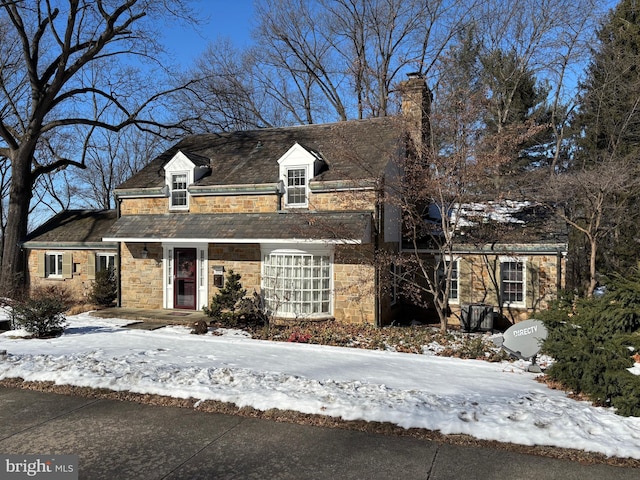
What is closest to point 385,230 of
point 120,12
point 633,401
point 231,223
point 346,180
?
point 346,180

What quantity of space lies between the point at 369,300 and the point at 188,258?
21.6 ft

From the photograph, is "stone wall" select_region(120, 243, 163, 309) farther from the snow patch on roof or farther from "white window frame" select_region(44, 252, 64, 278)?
the snow patch on roof

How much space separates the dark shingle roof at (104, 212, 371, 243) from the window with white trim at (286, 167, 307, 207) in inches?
21.8

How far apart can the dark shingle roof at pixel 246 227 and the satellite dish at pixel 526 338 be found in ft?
16.8

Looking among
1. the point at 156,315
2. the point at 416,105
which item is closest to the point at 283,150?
the point at 416,105

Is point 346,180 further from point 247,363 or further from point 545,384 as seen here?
point 545,384

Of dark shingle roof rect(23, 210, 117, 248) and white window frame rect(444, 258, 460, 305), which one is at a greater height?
dark shingle roof rect(23, 210, 117, 248)

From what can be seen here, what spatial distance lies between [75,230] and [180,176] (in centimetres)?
724

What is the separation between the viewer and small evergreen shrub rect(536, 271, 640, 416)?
6.30 metres

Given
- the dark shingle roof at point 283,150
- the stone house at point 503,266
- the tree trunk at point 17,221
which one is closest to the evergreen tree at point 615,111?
the stone house at point 503,266

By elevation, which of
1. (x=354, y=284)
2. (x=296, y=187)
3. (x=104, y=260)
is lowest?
(x=354, y=284)

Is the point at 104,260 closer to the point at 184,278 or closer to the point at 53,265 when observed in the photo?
the point at 53,265

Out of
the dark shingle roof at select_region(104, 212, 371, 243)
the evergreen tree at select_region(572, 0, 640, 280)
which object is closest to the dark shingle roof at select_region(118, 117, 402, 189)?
the dark shingle roof at select_region(104, 212, 371, 243)

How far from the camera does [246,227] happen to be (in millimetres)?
15445
